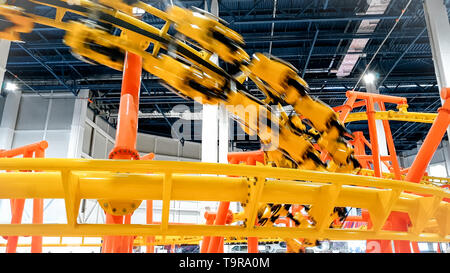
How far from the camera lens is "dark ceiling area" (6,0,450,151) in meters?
11.2

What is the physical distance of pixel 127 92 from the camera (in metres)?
2.53

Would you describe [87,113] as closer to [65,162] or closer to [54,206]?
[54,206]

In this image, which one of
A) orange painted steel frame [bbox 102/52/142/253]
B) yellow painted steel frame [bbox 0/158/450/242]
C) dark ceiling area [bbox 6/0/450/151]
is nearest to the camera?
yellow painted steel frame [bbox 0/158/450/242]

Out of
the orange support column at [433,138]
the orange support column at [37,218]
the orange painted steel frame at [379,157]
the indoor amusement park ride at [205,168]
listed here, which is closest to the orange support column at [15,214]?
the orange support column at [37,218]

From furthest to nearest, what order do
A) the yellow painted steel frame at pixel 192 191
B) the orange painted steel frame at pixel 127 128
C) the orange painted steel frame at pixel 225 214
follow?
the orange painted steel frame at pixel 225 214 → the orange painted steel frame at pixel 127 128 → the yellow painted steel frame at pixel 192 191

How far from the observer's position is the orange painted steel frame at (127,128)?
2170 mm

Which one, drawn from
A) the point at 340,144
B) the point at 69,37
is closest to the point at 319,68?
the point at 340,144

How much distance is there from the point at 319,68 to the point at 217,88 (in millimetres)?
13568

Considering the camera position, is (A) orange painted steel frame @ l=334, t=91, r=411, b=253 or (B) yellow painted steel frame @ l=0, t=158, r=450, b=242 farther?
(A) orange painted steel frame @ l=334, t=91, r=411, b=253

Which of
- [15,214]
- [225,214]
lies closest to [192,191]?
[225,214]

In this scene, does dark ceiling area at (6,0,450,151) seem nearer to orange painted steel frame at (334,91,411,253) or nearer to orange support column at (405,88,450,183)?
orange painted steel frame at (334,91,411,253)

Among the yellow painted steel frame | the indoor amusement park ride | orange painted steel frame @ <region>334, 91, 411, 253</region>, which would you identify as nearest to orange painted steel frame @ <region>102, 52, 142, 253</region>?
the indoor amusement park ride

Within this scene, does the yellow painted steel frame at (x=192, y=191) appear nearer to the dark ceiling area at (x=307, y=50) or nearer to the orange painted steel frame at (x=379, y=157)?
the orange painted steel frame at (x=379, y=157)

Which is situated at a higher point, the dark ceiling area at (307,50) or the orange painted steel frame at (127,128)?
the dark ceiling area at (307,50)
